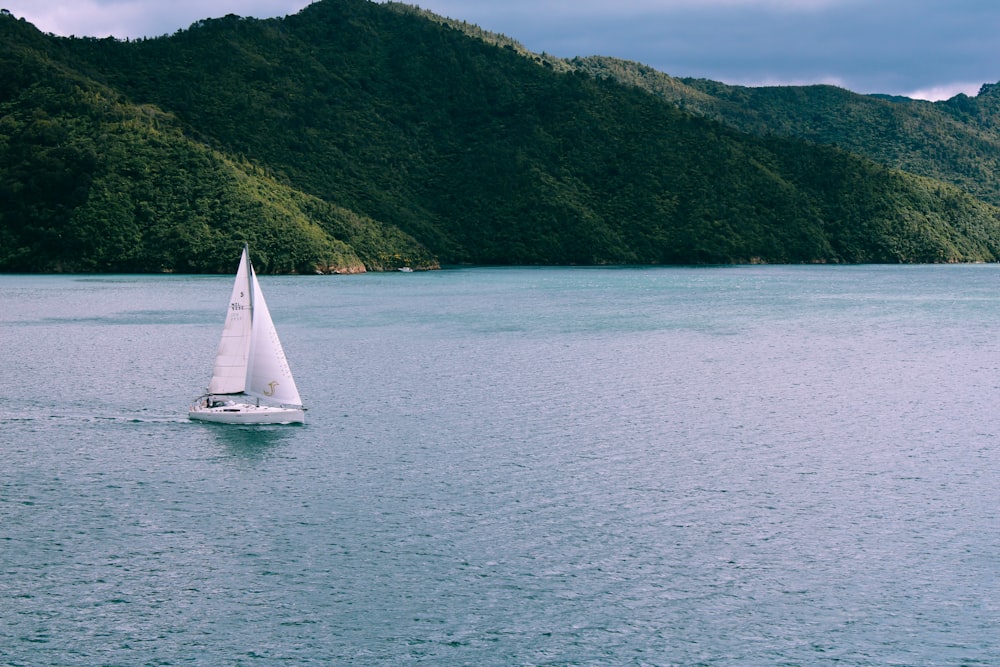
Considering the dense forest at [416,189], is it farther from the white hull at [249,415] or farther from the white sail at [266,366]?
the white sail at [266,366]

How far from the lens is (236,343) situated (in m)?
36.1

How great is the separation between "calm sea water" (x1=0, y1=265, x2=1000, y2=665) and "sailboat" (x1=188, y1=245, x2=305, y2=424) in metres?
0.93

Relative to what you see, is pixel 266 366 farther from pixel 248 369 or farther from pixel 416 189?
pixel 416 189

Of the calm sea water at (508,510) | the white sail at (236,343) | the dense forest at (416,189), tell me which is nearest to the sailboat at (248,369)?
the white sail at (236,343)

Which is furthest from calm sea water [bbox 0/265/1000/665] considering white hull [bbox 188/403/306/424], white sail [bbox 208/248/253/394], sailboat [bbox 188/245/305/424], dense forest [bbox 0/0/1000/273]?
dense forest [bbox 0/0/1000/273]

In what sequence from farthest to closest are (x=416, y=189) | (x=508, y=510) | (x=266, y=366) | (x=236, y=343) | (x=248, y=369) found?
(x=416, y=189), (x=248, y=369), (x=266, y=366), (x=236, y=343), (x=508, y=510)

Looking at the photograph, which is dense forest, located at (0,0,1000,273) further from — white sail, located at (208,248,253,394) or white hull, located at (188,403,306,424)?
white sail, located at (208,248,253,394)

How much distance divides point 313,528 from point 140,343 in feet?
126

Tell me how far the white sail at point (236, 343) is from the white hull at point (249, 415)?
688 mm

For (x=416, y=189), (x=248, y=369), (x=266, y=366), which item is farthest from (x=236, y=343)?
(x=416, y=189)

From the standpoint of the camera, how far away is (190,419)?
37.5m

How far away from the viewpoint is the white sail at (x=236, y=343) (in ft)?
117

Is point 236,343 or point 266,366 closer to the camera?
point 236,343

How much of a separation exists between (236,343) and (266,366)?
4.24 ft
